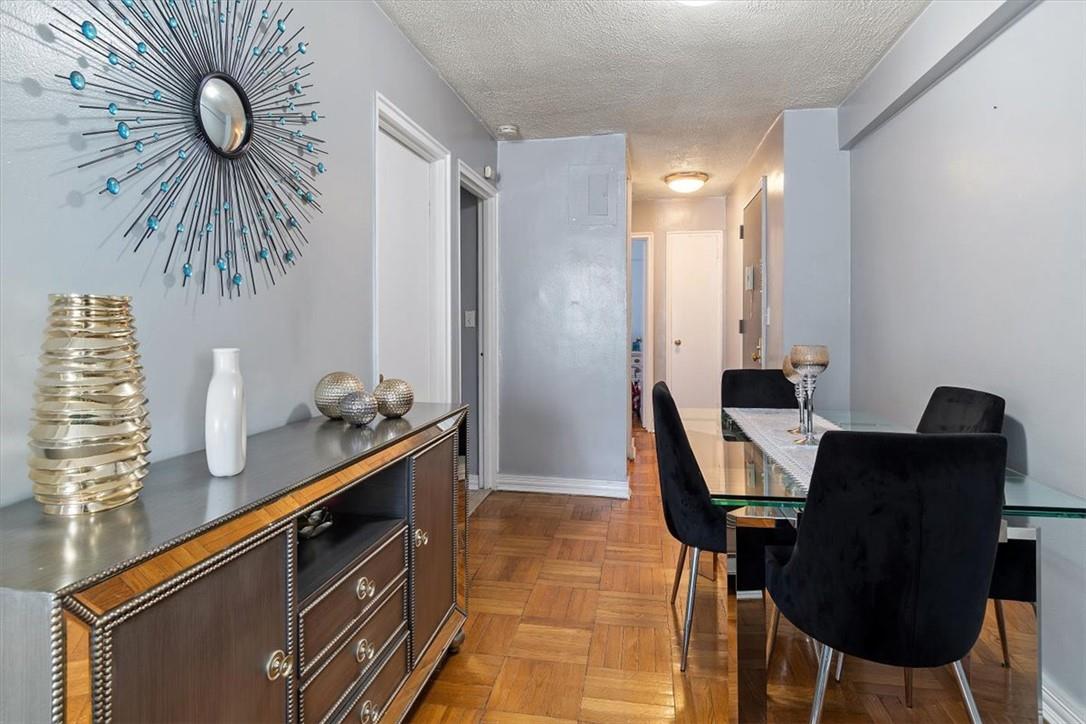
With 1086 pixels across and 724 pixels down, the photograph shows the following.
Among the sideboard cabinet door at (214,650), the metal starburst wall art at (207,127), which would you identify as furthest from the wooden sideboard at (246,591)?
the metal starburst wall art at (207,127)

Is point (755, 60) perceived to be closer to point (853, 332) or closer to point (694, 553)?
point (853, 332)

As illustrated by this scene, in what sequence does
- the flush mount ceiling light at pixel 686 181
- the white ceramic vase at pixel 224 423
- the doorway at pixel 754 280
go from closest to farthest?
the white ceramic vase at pixel 224 423, the doorway at pixel 754 280, the flush mount ceiling light at pixel 686 181

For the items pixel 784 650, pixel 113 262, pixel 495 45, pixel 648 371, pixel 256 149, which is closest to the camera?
pixel 113 262

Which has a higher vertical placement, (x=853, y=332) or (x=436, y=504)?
(x=853, y=332)

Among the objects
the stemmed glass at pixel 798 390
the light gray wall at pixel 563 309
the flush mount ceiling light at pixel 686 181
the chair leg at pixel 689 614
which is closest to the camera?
the chair leg at pixel 689 614

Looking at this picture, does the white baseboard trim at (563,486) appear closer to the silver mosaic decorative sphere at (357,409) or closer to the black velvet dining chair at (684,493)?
the black velvet dining chair at (684,493)

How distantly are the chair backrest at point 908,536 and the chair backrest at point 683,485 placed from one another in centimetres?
62

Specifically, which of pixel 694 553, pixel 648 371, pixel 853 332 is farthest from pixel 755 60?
pixel 648 371

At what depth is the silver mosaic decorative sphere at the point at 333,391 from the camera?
67.3 inches

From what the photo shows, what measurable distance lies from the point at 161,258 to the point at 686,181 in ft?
14.1

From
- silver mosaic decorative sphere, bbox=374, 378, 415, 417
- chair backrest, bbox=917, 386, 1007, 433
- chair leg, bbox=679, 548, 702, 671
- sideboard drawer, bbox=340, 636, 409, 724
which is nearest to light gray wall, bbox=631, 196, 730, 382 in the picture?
chair backrest, bbox=917, 386, 1007, 433

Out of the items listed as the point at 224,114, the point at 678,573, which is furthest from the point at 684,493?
the point at 224,114

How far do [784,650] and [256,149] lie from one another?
2.32 meters

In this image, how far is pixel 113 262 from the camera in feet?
3.82
